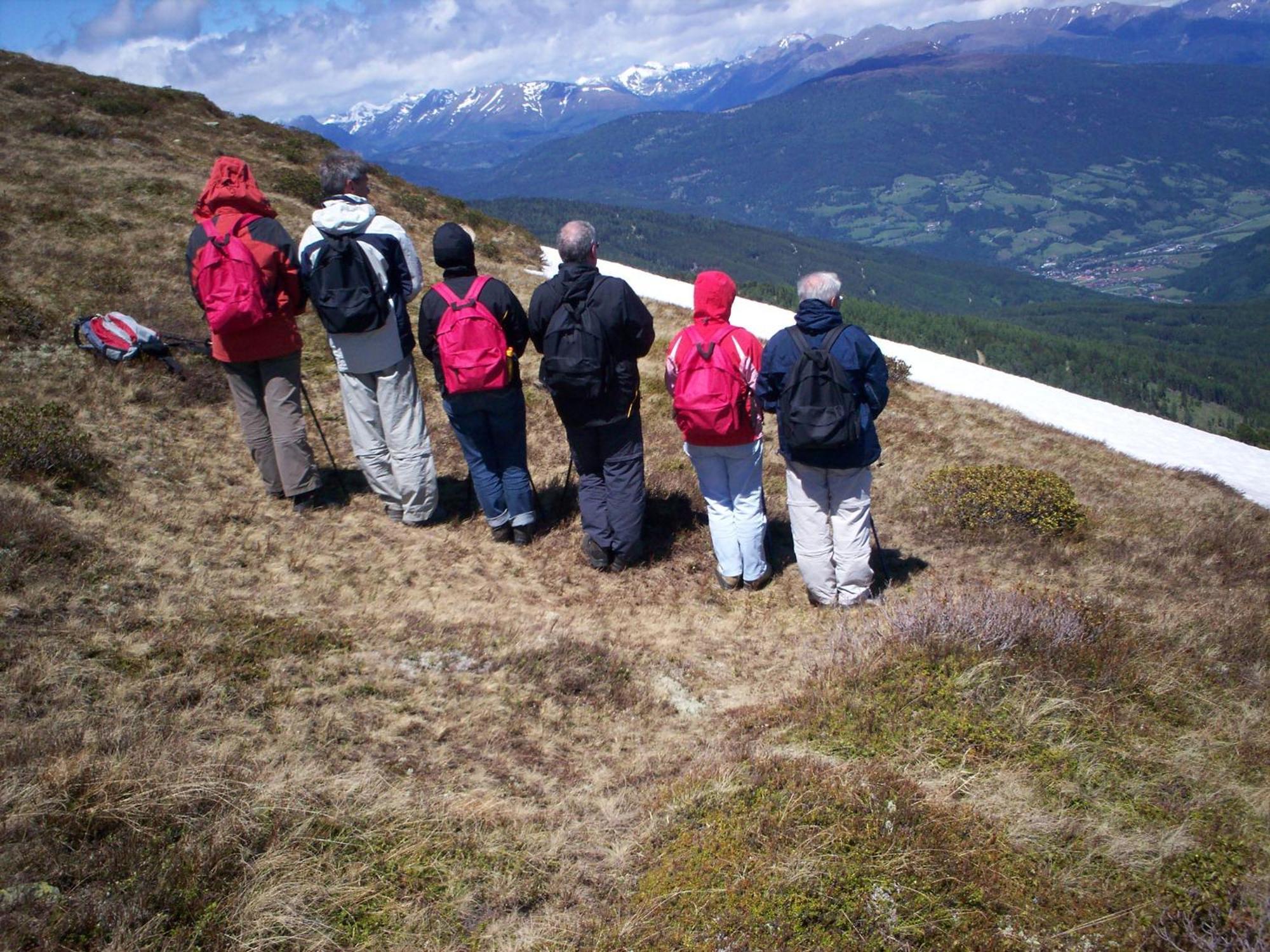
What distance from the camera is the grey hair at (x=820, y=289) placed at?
5973 mm

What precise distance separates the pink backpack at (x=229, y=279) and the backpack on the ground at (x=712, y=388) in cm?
395

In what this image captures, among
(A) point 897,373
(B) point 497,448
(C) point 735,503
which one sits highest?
(B) point 497,448

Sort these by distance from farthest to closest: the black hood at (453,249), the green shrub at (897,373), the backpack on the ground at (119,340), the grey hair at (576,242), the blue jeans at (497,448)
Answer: the green shrub at (897,373), the backpack on the ground at (119,340), the blue jeans at (497,448), the black hood at (453,249), the grey hair at (576,242)

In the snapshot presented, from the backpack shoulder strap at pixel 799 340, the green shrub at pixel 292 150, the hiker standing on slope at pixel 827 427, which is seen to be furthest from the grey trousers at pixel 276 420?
the green shrub at pixel 292 150

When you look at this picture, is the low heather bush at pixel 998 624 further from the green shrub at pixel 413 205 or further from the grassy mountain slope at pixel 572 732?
the green shrub at pixel 413 205

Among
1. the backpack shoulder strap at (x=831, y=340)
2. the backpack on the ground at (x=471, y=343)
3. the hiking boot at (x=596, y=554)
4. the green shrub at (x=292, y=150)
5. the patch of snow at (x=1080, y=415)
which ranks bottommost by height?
the patch of snow at (x=1080, y=415)

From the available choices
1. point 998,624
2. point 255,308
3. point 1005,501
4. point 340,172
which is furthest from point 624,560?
point 1005,501

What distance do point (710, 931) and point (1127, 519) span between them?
33.1ft

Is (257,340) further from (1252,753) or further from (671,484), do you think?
(1252,753)

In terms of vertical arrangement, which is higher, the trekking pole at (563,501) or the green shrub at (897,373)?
the trekking pole at (563,501)

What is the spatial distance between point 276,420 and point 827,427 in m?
5.37

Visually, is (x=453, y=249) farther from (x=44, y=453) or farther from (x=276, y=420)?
(x=44, y=453)

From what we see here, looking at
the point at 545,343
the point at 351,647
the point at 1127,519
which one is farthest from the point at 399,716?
the point at 1127,519

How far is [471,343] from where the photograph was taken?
680 centimetres
